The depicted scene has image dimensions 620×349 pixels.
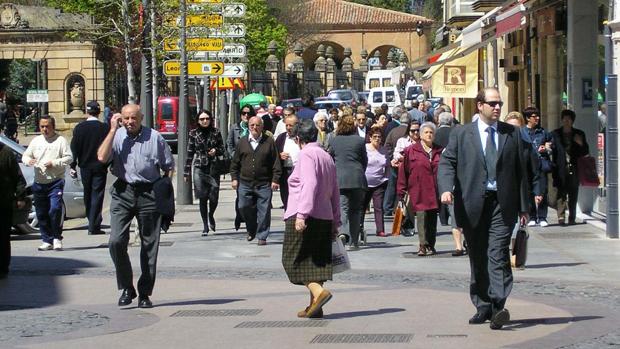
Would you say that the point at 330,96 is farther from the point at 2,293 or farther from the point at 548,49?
the point at 2,293

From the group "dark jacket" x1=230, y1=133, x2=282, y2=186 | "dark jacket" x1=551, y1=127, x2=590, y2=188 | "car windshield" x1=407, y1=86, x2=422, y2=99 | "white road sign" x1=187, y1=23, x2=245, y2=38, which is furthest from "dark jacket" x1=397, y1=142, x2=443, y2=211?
"car windshield" x1=407, y1=86, x2=422, y2=99

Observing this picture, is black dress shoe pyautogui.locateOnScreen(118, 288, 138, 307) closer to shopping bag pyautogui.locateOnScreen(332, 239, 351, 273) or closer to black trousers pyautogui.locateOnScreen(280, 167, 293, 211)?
shopping bag pyautogui.locateOnScreen(332, 239, 351, 273)

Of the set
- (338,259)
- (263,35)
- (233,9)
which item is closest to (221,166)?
(233,9)

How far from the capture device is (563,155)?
19938mm

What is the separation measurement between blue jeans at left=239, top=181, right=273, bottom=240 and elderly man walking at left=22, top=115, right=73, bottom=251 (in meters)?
2.27

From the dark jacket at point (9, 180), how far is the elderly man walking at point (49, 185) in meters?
2.33

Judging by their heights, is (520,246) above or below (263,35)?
below

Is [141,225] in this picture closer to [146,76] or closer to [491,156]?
[491,156]

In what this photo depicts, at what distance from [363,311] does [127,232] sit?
7.08 feet

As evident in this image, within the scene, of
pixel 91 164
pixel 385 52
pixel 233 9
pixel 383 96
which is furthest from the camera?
pixel 385 52

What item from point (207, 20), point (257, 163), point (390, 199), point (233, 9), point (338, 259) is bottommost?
point (338, 259)

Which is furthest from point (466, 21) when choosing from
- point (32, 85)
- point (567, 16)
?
point (32, 85)

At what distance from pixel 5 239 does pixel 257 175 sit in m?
4.07

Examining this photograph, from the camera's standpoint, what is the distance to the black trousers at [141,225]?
12.1 metres
